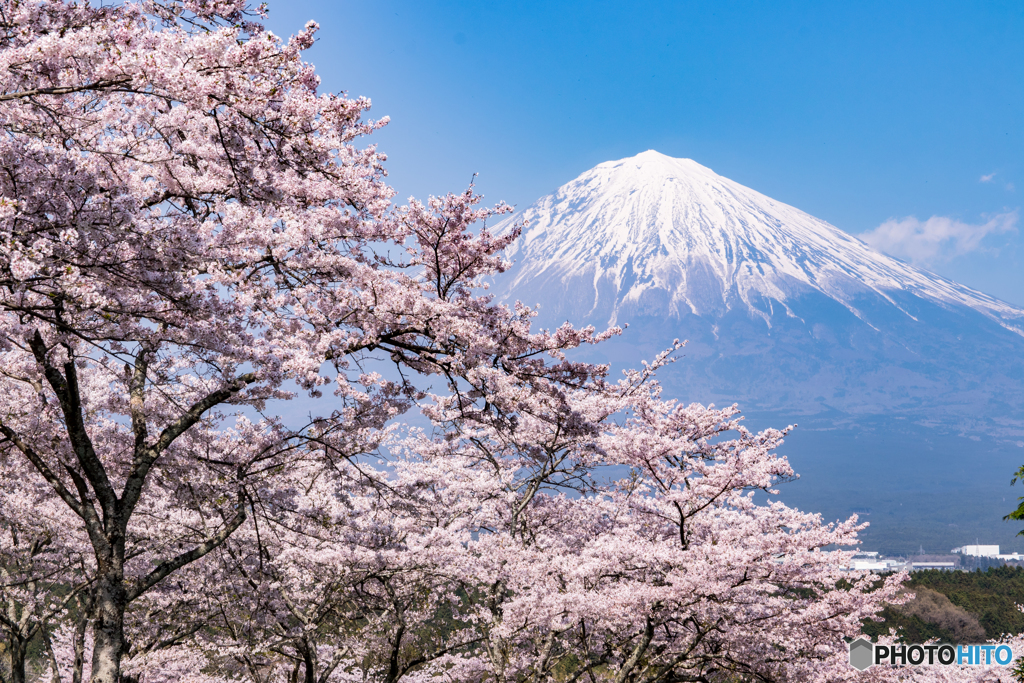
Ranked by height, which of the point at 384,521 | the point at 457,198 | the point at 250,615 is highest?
the point at 457,198

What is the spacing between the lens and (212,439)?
8820mm

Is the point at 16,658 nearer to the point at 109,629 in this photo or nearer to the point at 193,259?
the point at 109,629

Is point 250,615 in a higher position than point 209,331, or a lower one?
lower

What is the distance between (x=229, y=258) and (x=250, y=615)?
7956 millimetres

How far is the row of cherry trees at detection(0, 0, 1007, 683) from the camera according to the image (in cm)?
528

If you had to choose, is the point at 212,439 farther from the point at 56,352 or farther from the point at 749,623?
the point at 749,623

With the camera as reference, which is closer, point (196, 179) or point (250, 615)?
point (196, 179)

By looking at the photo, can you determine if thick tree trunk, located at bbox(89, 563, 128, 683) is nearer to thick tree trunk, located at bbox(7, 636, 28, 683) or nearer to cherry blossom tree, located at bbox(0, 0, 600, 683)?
cherry blossom tree, located at bbox(0, 0, 600, 683)

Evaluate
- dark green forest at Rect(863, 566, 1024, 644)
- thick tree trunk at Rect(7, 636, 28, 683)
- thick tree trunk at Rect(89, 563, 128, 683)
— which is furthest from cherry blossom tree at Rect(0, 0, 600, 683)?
dark green forest at Rect(863, 566, 1024, 644)

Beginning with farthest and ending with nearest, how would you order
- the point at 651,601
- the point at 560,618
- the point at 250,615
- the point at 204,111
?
the point at 250,615 → the point at 560,618 → the point at 651,601 → the point at 204,111

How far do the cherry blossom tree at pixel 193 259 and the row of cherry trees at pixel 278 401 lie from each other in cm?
3

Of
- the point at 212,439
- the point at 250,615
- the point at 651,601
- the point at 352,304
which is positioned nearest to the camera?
the point at 352,304

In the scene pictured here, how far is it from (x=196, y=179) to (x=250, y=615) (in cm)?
799

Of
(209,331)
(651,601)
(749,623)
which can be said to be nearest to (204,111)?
(209,331)
